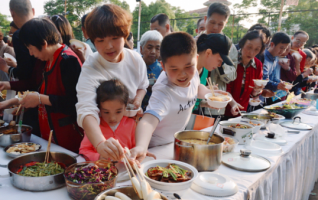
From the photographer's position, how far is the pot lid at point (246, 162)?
4.13 ft

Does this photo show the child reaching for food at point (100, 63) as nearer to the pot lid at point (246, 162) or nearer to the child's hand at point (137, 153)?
the child's hand at point (137, 153)

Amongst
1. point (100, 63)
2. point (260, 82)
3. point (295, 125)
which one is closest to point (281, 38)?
point (260, 82)

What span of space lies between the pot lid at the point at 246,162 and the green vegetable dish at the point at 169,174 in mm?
405

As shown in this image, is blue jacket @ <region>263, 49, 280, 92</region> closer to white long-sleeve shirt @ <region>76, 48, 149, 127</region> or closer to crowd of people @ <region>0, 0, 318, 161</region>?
crowd of people @ <region>0, 0, 318, 161</region>

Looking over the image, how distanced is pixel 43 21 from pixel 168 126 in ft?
3.92

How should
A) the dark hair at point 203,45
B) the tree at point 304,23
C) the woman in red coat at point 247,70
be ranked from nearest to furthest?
the dark hair at point 203,45 < the woman in red coat at point 247,70 < the tree at point 304,23

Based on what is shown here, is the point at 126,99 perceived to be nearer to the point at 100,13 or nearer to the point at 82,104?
the point at 82,104

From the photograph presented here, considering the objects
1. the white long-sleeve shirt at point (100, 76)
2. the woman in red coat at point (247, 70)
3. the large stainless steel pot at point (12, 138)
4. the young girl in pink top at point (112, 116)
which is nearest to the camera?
the white long-sleeve shirt at point (100, 76)

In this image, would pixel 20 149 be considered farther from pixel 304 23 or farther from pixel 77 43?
pixel 304 23

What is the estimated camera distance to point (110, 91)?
1.30 metres

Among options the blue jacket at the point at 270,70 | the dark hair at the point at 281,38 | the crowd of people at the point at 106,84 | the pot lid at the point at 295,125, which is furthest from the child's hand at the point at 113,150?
the dark hair at the point at 281,38

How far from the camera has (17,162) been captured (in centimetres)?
113

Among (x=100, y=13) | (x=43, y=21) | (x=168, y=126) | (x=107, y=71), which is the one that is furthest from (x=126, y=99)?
(x=43, y=21)

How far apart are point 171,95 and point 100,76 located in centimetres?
49
